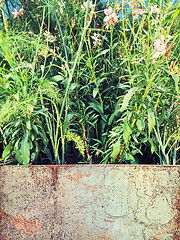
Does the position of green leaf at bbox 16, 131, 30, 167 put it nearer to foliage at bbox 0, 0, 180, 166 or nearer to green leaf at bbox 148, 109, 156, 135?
foliage at bbox 0, 0, 180, 166

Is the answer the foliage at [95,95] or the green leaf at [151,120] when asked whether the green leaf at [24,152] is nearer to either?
the foliage at [95,95]

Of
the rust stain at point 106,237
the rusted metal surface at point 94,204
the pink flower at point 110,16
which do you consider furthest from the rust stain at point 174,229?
the pink flower at point 110,16

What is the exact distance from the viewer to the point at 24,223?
2.41 ft

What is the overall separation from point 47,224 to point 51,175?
179 millimetres

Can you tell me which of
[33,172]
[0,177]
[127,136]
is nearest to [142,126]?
[127,136]

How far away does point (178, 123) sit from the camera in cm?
86

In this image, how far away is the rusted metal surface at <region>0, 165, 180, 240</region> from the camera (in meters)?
0.71

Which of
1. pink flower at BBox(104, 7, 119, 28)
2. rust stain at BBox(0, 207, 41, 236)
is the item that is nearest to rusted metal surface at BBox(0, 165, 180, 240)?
rust stain at BBox(0, 207, 41, 236)

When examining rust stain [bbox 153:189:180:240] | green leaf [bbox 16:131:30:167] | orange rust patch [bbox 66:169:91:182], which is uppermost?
green leaf [bbox 16:131:30:167]

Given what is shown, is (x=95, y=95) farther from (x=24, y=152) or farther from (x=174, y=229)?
(x=174, y=229)

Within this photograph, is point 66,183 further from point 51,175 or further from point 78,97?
point 78,97

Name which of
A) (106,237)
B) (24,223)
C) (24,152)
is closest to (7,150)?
(24,152)

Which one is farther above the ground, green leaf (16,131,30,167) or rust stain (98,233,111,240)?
green leaf (16,131,30,167)

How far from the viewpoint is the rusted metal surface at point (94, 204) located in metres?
0.71
